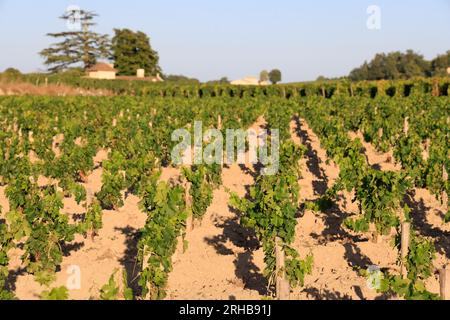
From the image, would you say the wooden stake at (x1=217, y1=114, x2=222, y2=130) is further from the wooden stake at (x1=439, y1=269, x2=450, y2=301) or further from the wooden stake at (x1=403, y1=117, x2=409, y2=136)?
the wooden stake at (x1=439, y1=269, x2=450, y2=301)

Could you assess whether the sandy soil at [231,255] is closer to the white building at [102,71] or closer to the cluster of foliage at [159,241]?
the cluster of foliage at [159,241]

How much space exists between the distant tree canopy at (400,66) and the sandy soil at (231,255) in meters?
80.3

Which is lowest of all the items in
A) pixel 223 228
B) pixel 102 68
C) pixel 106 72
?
pixel 223 228

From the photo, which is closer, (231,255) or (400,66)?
(231,255)

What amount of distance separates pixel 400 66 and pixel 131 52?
43609 mm

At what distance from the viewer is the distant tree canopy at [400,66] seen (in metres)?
88.6

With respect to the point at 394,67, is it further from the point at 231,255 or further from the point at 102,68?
the point at 231,255

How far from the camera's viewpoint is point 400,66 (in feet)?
307

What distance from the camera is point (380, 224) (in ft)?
30.6

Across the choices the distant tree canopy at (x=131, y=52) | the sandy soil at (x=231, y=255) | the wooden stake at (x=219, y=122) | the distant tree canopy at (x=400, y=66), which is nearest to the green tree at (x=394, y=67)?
the distant tree canopy at (x=400, y=66)

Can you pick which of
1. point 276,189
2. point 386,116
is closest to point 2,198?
point 276,189

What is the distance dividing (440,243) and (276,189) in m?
3.19

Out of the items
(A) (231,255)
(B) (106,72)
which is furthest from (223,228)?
(B) (106,72)
